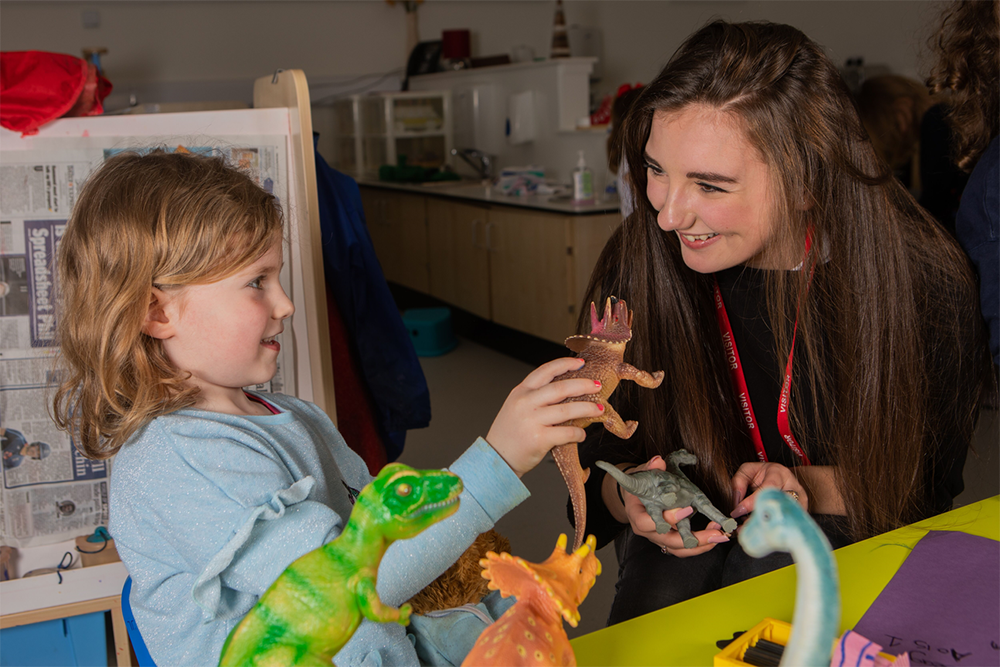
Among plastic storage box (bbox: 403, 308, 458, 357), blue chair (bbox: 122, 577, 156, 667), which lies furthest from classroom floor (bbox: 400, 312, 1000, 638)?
blue chair (bbox: 122, 577, 156, 667)

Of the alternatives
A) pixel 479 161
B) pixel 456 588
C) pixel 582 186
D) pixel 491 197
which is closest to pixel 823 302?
pixel 456 588

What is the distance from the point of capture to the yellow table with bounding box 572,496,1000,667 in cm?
78

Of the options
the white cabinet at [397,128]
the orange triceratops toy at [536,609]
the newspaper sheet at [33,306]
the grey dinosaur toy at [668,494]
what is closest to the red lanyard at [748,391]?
the grey dinosaur toy at [668,494]

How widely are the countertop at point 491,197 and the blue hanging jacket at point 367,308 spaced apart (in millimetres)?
1863

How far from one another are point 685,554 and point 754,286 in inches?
17.9

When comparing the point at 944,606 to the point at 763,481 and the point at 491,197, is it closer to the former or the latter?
the point at 763,481

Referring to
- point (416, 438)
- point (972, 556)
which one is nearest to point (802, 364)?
point (972, 556)

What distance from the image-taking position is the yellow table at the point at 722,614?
78cm

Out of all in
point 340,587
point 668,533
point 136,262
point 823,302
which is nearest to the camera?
point 340,587

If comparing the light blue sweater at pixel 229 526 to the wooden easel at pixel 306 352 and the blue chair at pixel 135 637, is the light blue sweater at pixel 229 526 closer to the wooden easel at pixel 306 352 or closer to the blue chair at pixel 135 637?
the blue chair at pixel 135 637

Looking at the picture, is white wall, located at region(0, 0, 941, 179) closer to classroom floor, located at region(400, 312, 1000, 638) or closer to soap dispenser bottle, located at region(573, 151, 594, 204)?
soap dispenser bottle, located at region(573, 151, 594, 204)

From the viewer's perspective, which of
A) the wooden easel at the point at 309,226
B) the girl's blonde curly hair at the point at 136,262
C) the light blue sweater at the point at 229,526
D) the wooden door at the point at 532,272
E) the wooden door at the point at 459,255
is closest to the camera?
the light blue sweater at the point at 229,526

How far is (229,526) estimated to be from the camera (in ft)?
2.64

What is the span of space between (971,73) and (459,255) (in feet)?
11.5
